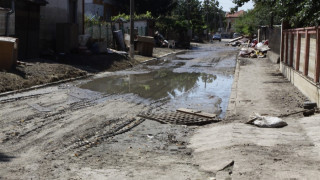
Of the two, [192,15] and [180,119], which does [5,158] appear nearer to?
[180,119]

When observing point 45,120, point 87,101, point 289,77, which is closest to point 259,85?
point 289,77

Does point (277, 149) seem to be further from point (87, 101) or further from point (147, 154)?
point (87, 101)

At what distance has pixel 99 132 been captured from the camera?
8.73 m

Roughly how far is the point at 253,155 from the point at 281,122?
263 centimetres

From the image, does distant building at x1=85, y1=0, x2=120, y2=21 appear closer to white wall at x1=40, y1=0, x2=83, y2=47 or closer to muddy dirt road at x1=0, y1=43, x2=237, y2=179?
white wall at x1=40, y1=0, x2=83, y2=47

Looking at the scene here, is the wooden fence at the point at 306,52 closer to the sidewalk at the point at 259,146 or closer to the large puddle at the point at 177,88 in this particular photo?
the sidewalk at the point at 259,146

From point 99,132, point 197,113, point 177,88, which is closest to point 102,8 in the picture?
point 177,88

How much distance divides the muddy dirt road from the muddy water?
0.03 metres

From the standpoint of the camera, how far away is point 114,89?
15.2 meters

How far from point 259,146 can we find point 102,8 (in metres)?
48.5

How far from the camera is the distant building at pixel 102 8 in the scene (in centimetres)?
5200

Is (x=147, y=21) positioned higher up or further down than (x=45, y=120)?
higher up

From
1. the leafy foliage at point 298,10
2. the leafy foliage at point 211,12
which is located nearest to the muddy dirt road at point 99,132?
the leafy foliage at point 298,10

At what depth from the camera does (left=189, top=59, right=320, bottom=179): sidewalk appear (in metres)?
5.95
